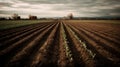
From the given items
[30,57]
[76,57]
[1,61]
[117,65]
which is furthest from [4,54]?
[117,65]

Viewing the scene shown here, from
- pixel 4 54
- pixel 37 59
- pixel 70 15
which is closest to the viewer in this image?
pixel 37 59

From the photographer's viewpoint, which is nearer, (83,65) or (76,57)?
(83,65)

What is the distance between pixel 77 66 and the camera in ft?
20.5

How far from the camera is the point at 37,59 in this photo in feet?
23.5

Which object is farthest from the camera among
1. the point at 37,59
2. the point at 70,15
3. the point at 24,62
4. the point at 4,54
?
the point at 70,15

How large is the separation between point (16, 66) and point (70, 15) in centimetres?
17347

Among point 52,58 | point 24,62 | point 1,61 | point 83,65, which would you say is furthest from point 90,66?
point 1,61

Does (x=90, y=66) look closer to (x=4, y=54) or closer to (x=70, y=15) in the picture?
(x=4, y=54)

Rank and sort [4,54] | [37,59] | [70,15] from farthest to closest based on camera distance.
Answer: [70,15] → [4,54] → [37,59]

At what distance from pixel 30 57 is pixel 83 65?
3775 mm

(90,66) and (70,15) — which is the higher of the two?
(70,15)

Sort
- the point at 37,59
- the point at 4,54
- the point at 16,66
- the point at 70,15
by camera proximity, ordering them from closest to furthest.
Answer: the point at 16,66
the point at 37,59
the point at 4,54
the point at 70,15

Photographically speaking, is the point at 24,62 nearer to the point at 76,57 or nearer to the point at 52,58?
the point at 52,58

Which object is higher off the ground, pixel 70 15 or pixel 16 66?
pixel 70 15
